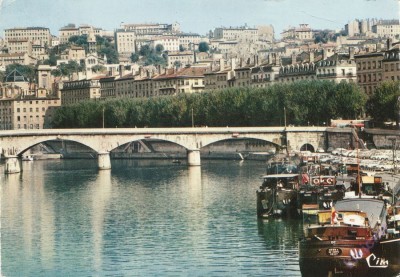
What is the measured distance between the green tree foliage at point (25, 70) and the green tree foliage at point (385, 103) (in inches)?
2845

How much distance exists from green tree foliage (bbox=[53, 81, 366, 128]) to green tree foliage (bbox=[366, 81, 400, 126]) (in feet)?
9.98

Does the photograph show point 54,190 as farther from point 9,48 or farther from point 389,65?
point 9,48

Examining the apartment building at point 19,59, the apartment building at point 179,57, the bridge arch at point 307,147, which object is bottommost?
the bridge arch at point 307,147

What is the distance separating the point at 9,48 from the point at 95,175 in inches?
3557

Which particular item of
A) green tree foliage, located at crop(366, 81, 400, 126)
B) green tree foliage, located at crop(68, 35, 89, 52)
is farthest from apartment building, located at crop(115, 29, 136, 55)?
green tree foliage, located at crop(366, 81, 400, 126)

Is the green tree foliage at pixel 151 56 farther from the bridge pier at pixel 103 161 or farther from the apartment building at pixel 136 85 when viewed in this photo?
the bridge pier at pixel 103 161

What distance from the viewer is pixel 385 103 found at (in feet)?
213

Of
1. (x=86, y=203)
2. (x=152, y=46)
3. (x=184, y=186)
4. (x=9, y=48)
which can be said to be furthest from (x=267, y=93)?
(x=152, y=46)

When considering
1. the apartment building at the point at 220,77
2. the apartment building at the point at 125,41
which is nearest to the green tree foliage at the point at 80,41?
the apartment building at the point at 125,41

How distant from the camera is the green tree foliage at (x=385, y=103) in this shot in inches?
2512

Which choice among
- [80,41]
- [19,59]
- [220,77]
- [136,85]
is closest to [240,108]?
[220,77]

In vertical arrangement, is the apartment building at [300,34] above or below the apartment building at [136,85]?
above

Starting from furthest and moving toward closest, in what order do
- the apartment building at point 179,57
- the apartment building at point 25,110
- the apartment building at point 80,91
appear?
the apartment building at point 179,57 < the apartment building at point 80,91 < the apartment building at point 25,110

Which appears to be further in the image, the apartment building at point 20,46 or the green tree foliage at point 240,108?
the apartment building at point 20,46
